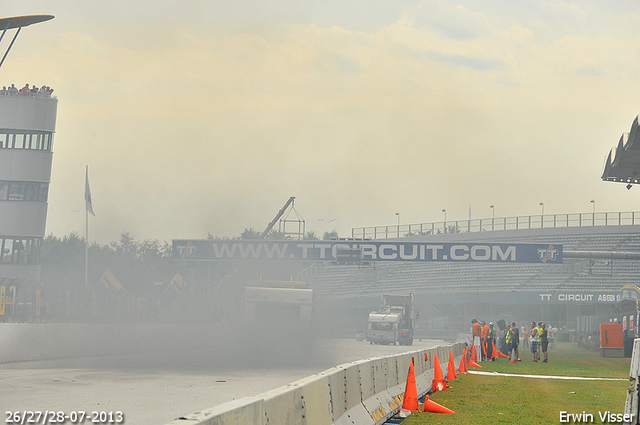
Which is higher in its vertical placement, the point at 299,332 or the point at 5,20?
the point at 5,20

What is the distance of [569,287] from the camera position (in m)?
76.2

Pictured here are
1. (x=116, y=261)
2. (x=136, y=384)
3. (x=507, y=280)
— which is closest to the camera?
(x=136, y=384)

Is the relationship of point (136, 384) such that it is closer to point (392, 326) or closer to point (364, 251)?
point (392, 326)

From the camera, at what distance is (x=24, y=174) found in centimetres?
4934

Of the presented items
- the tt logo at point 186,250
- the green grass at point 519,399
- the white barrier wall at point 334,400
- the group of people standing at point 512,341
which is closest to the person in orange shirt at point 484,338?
the group of people standing at point 512,341

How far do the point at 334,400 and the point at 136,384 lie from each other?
29.3 ft

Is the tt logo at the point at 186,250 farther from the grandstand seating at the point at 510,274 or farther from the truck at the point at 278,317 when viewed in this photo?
the truck at the point at 278,317

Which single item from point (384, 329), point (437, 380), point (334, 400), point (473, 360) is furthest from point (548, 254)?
point (334, 400)

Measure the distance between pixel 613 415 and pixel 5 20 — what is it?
2590cm

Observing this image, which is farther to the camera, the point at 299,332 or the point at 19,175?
the point at 19,175

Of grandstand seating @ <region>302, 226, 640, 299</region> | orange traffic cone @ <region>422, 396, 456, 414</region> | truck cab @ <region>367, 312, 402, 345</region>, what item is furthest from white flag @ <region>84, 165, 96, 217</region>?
orange traffic cone @ <region>422, 396, 456, 414</region>

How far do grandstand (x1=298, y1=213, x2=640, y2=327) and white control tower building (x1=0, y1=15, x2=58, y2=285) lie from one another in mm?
30467

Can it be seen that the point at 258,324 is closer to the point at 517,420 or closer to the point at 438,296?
the point at 517,420

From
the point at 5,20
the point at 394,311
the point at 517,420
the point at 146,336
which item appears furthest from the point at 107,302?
the point at 394,311
